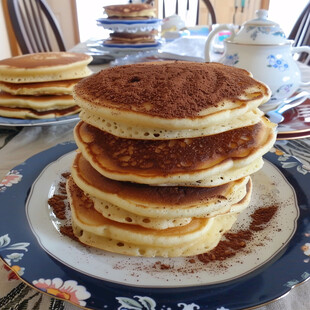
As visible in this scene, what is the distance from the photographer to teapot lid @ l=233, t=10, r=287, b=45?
1189mm

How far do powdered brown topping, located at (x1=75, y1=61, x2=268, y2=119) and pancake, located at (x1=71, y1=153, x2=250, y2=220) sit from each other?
0.15m

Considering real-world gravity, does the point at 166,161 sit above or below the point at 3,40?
above

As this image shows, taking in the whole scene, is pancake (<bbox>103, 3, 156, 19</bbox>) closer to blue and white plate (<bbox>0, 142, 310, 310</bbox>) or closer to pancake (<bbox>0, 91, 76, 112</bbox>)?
pancake (<bbox>0, 91, 76, 112</bbox>)

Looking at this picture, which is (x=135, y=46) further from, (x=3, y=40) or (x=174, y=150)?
(x=3, y=40)

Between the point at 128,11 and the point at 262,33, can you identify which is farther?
the point at 128,11

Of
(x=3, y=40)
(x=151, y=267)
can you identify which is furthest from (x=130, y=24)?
(x=3, y=40)

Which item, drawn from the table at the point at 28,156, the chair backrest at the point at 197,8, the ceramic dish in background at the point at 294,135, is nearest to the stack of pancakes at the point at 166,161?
the table at the point at 28,156

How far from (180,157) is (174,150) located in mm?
19

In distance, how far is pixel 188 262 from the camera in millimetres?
604

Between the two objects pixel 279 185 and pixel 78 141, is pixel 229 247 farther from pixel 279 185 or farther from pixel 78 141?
pixel 78 141

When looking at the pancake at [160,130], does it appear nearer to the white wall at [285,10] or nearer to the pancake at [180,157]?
the pancake at [180,157]

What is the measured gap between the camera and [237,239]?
665 mm

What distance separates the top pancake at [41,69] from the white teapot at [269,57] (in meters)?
0.65

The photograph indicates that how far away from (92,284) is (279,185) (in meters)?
0.51
